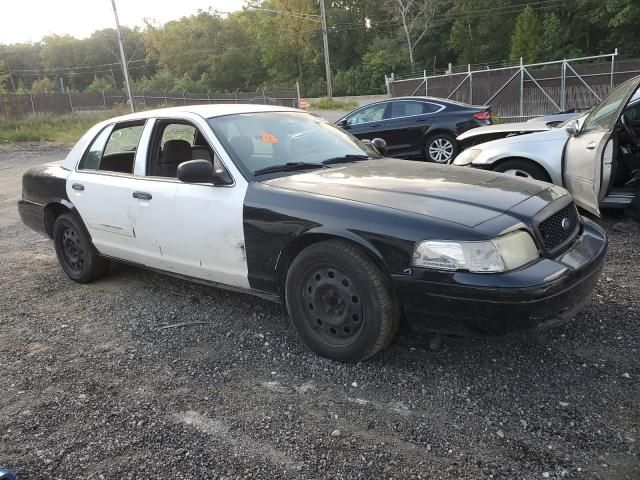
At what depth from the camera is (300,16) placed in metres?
72.4

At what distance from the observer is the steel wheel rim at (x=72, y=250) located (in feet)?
17.2

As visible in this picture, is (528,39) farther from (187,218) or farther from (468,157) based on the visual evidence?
(187,218)

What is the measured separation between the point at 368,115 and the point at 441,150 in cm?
185

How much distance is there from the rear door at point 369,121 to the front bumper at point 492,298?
8852 millimetres

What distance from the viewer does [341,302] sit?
329 centimetres

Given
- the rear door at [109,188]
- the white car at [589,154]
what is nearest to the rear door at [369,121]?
the white car at [589,154]

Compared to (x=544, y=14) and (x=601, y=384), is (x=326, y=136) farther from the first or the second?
(x=544, y=14)

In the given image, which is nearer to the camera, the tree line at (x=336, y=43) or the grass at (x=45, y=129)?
the grass at (x=45, y=129)

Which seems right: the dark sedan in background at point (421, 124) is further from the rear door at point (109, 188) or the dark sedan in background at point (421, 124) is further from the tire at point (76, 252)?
the tire at point (76, 252)

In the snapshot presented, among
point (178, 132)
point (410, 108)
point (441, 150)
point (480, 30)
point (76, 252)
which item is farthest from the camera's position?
point (480, 30)

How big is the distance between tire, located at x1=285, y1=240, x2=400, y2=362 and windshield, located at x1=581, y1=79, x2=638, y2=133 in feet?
12.1

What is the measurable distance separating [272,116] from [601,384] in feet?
9.81

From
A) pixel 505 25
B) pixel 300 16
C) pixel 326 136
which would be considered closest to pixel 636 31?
pixel 505 25

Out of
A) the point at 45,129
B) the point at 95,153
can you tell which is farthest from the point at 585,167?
the point at 45,129
